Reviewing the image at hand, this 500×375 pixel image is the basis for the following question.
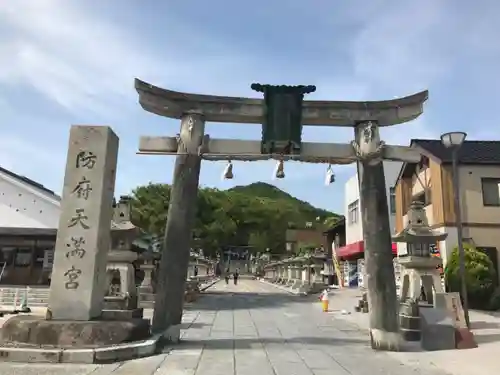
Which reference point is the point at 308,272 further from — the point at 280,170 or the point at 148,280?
the point at 280,170

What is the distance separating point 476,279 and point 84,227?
1895 cm

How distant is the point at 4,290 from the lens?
22453 mm

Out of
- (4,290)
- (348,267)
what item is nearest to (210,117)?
(4,290)

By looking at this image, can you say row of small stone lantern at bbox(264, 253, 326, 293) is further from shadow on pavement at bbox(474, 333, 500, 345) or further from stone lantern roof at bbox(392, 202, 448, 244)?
shadow on pavement at bbox(474, 333, 500, 345)

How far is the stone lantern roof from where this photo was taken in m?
14.0

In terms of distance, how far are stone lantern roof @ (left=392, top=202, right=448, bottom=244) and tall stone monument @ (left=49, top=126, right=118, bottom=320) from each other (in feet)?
30.4

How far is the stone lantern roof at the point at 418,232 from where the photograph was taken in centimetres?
1403

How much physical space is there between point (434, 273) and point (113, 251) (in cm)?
1115

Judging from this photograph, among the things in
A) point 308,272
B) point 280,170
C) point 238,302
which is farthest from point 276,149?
point 308,272

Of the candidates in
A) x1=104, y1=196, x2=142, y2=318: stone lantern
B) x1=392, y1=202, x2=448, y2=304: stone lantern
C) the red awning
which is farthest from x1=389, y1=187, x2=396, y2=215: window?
x1=104, y1=196, x2=142, y2=318: stone lantern

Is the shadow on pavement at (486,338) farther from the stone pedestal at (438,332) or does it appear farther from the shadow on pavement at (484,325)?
the shadow on pavement at (484,325)

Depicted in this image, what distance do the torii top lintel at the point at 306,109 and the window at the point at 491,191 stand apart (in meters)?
15.2

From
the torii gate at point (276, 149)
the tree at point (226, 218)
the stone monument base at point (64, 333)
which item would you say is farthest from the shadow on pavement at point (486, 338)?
the tree at point (226, 218)

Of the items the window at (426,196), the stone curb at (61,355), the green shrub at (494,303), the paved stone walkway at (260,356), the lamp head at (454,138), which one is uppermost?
the window at (426,196)
